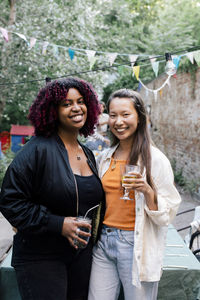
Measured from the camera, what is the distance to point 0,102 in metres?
9.70

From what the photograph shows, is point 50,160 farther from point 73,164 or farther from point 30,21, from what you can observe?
point 30,21

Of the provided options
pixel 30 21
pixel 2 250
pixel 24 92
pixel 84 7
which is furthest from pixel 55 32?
pixel 2 250

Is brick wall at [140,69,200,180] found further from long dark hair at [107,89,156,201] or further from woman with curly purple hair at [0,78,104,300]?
woman with curly purple hair at [0,78,104,300]

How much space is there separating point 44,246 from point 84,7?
9.81 m

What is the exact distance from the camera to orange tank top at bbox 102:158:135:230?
1804 millimetres

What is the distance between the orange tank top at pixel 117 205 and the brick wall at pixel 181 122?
262 inches

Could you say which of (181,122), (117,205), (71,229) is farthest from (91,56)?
(181,122)

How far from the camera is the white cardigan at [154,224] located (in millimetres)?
1684

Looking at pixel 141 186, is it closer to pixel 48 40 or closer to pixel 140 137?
Result: pixel 140 137

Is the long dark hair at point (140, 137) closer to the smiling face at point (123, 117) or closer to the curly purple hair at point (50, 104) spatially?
the smiling face at point (123, 117)

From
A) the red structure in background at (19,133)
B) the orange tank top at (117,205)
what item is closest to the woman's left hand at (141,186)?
the orange tank top at (117,205)

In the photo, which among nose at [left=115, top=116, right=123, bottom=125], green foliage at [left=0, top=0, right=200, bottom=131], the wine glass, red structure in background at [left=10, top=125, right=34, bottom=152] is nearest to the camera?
the wine glass

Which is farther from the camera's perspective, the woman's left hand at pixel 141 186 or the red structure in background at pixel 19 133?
the red structure in background at pixel 19 133

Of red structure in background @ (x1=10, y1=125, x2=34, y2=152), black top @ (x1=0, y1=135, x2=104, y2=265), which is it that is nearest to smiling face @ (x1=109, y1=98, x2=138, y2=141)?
black top @ (x1=0, y1=135, x2=104, y2=265)
